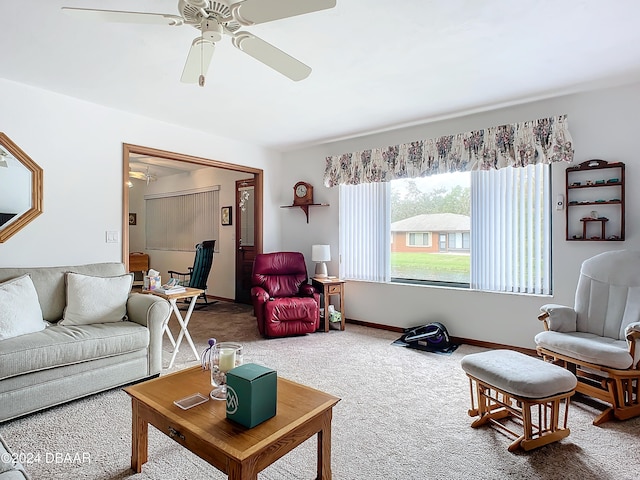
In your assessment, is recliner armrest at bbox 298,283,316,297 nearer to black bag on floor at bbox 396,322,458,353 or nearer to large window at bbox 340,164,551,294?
large window at bbox 340,164,551,294

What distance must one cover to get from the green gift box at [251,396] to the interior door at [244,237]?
453 cm

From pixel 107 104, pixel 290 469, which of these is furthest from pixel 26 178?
pixel 290 469

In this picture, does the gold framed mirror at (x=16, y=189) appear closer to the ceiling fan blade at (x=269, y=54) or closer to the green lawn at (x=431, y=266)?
the ceiling fan blade at (x=269, y=54)

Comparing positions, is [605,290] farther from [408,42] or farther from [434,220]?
[408,42]

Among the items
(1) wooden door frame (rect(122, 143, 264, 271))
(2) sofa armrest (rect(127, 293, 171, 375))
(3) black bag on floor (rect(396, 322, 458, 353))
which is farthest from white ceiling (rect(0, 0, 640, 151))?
(3) black bag on floor (rect(396, 322, 458, 353))

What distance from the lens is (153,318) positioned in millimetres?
2896

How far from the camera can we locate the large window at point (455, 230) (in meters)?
3.54

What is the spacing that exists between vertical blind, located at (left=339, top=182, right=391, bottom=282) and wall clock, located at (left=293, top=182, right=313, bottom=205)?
1.66 feet

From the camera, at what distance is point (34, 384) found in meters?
2.29

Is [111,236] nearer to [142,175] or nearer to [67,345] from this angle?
[67,345]

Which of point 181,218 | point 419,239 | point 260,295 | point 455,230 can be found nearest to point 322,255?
point 260,295

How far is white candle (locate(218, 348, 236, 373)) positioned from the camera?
1.75 meters

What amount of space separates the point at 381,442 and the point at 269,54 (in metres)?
2.28

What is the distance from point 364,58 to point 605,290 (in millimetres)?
2588
